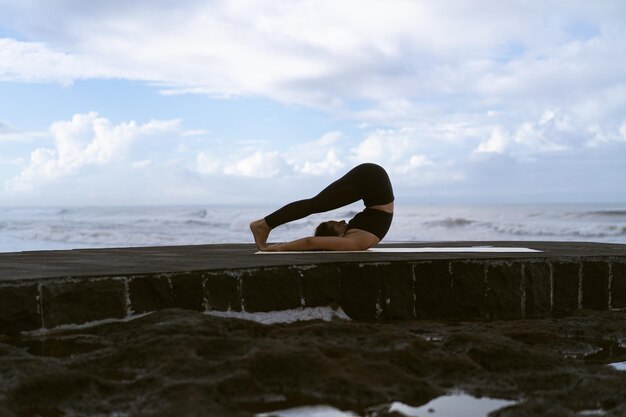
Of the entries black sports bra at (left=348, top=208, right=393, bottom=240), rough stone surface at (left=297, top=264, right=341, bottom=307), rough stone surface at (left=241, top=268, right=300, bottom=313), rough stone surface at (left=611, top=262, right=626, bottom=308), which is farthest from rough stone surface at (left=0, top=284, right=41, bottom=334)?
rough stone surface at (left=611, top=262, right=626, bottom=308)

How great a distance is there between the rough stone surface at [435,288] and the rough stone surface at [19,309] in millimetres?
2252

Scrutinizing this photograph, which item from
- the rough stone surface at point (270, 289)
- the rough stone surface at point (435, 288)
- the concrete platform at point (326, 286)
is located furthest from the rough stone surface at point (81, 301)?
the rough stone surface at point (435, 288)

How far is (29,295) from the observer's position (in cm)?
329

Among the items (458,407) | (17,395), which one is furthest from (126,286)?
(458,407)

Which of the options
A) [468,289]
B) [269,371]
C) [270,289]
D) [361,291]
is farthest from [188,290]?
[468,289]

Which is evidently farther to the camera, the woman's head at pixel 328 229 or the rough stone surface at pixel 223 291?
the woman's head at pixel 328 229

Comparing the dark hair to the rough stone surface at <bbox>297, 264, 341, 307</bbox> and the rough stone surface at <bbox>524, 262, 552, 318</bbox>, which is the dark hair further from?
the rough stone surface at <bbox>524, 262, 552, 318</bbox>

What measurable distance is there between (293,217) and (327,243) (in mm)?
362

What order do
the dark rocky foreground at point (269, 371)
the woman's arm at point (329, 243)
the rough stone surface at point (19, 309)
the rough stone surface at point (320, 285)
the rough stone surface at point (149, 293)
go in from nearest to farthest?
the dark rocky foreground at point (269, 371), the rough stone surface at point (19, 309), the rough stone surface at point (149, 293), the rough stone surface at point (320, 285), the woman's arm at point (329, 243)

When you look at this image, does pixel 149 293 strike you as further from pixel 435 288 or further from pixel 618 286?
pixel 618 286

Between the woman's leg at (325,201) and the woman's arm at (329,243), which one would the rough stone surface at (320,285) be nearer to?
the woman's arm at (329,243)

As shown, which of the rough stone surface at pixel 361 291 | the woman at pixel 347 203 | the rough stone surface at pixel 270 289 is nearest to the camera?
the rough stone surface at pixel 270 289

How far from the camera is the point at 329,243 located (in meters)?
5.42

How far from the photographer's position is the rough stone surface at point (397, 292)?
13.8 ft
